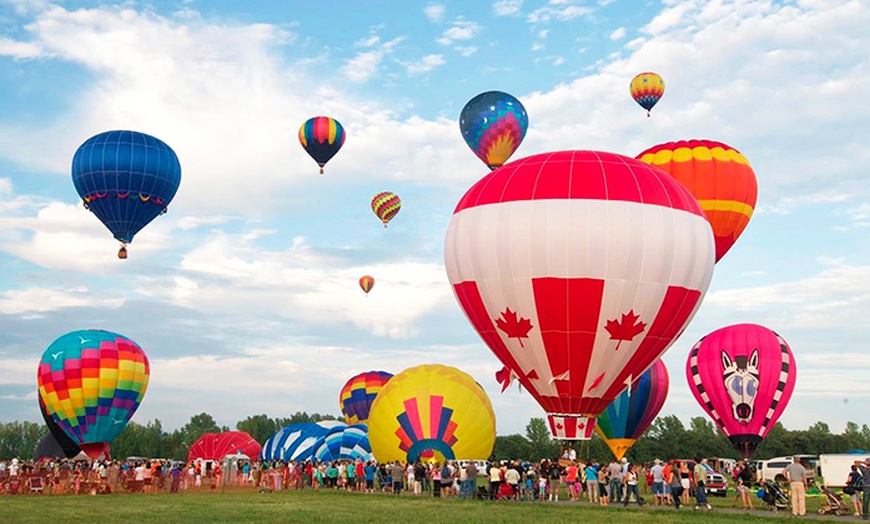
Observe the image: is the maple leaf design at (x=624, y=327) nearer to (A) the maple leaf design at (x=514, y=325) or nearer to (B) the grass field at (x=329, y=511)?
(A) the maple leaf design at (x=514, y=325)

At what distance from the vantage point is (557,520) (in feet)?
63.1

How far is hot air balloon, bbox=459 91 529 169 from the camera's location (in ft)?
149

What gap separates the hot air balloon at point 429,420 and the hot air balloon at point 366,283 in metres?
34.6

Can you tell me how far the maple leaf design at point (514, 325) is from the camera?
26.2 meters

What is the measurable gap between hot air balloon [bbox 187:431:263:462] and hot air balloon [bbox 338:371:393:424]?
26.1 feet

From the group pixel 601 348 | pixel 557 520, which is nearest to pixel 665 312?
pixel 601 348

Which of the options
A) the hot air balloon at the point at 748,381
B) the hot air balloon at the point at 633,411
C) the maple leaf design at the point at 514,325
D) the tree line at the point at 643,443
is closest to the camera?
the maple leaf design at the point at 514,325

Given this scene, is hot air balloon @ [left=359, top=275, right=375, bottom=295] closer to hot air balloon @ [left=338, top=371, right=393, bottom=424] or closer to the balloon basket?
hot air balloon @ [left=338, top=371, right=393, bottom=424]

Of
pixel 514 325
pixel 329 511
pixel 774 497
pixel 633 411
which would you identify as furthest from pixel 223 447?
pixel 774 497

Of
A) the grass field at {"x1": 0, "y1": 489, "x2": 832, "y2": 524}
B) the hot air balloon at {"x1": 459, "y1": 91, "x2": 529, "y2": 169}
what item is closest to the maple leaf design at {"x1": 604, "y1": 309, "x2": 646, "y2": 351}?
A: the grass field at {"x1": 0, "y1": 489, "x2": 832, "y2": 524}

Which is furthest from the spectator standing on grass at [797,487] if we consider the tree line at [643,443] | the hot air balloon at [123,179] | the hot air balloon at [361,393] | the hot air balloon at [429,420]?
the tree line at [643,443]

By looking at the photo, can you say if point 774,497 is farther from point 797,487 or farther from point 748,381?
point 748,381

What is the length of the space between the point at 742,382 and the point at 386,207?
95.3 ft

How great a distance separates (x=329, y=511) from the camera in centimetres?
2191
